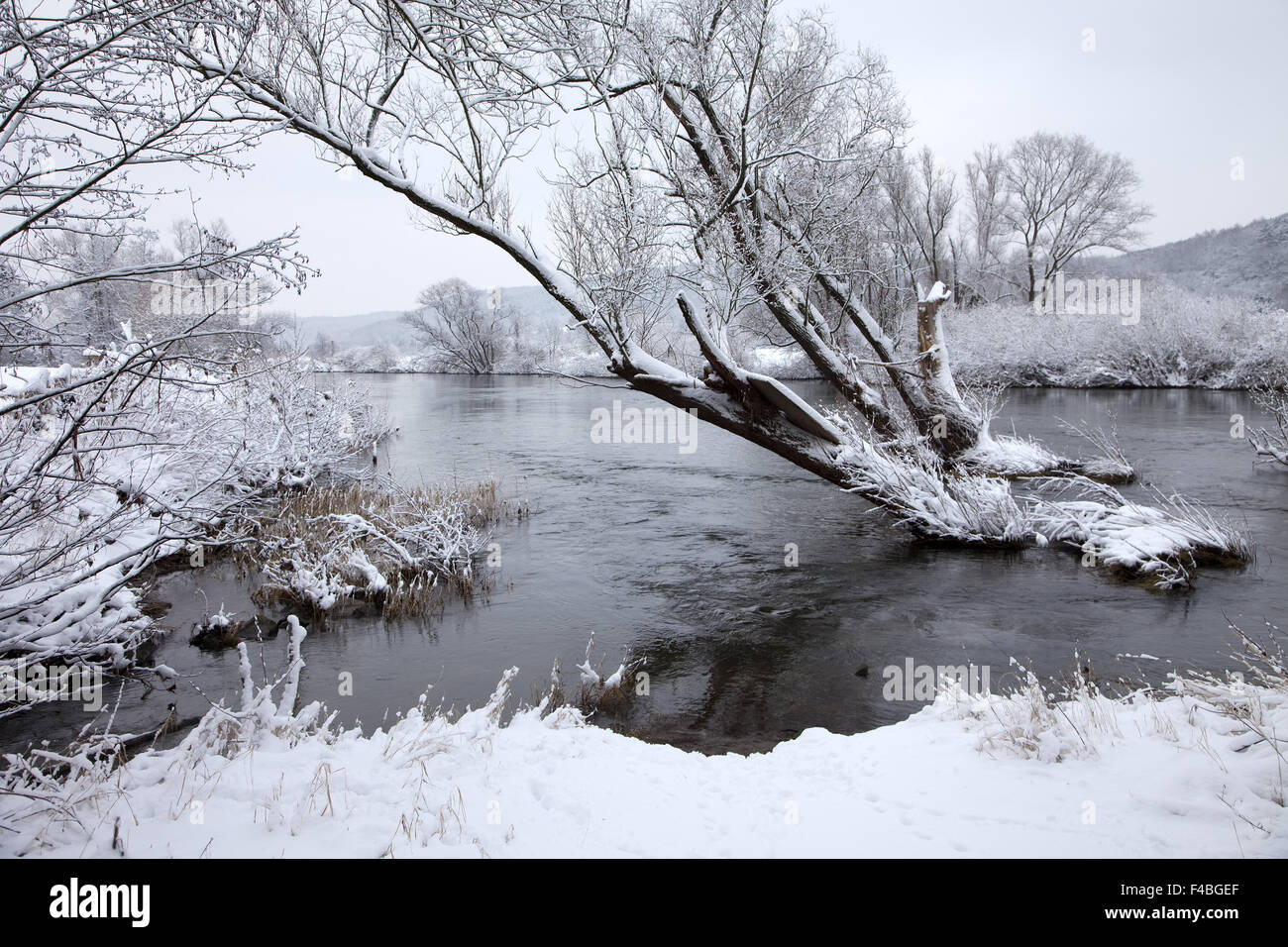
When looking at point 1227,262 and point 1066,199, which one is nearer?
point 1066,199

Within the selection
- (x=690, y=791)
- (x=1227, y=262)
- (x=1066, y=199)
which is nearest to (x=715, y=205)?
(x=690, y=791)

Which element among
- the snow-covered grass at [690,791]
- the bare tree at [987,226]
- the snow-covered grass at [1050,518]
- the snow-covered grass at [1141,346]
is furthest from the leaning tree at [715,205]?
the bare tree at [987,226]

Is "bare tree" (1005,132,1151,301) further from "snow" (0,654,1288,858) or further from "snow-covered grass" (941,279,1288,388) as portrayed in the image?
"snow" (0,654,1288,858)

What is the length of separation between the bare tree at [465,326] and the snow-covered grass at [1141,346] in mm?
39365

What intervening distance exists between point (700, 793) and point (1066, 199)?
5566 cm

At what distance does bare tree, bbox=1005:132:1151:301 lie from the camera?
1868 inches

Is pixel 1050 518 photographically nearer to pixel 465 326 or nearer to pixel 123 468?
pixel 123 468

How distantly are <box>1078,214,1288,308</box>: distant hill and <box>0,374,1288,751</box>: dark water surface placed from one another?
51180 millimetres

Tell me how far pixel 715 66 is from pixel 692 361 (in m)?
4.88

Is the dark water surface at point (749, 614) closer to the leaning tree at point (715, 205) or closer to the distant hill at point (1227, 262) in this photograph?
the leaning tree at point (715, 205)

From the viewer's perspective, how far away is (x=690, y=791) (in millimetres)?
4168

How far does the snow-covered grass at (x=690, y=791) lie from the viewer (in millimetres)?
3244
